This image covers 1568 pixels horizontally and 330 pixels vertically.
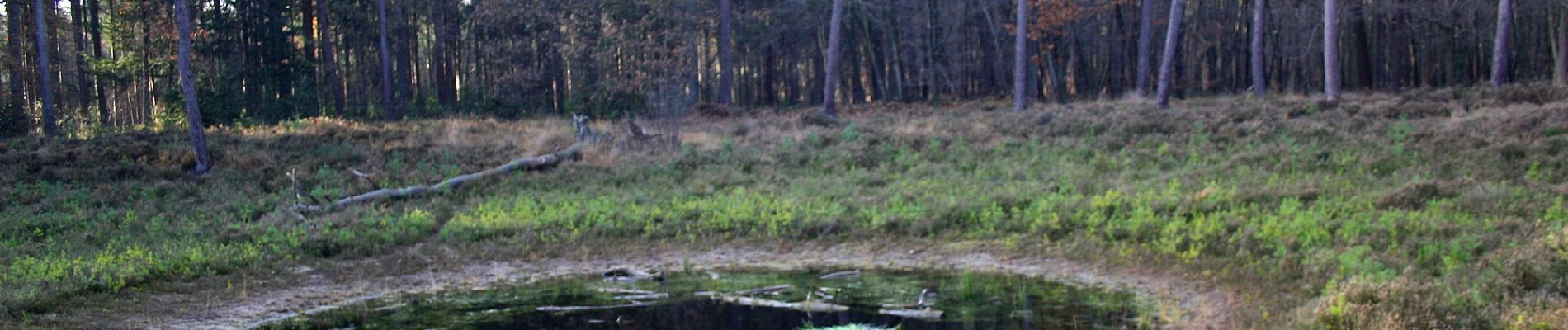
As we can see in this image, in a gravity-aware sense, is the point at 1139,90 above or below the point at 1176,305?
above

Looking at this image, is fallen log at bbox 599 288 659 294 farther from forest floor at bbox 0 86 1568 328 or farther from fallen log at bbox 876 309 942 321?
fallen log at bbox 876 309 942 321

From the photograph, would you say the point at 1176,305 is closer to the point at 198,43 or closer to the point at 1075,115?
the point at 1075,115

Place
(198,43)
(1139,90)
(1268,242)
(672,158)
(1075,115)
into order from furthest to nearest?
(198,43) → (1139,90) → (1075,115) → (672,158) → (1268,242)

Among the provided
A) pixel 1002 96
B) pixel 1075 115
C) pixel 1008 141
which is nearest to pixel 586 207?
pixel 1008 141

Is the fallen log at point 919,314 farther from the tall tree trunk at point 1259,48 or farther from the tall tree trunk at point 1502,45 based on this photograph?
the tall tree trunk at point 1259,48

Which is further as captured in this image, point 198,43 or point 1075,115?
point 198,43

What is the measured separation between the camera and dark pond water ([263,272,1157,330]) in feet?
31.9

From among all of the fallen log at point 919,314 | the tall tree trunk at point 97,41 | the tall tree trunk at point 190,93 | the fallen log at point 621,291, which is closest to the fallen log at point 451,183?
the tall tree trunk at point 190,93

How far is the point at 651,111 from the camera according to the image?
28750 mm

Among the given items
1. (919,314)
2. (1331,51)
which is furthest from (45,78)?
(1331,51)

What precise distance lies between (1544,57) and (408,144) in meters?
33.8

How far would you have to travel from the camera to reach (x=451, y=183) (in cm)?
1806

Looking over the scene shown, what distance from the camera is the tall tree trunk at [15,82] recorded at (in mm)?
30594

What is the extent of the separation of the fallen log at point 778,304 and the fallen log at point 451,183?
7392mm
